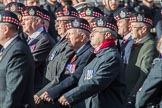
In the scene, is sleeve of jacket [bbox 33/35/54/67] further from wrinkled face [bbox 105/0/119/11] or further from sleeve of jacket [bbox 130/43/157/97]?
wrinkled face [bbox 105/0/119/11]

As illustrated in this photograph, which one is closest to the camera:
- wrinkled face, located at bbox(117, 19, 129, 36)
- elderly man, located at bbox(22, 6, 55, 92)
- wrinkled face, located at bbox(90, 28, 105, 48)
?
wrinkled face, located at bbox(90, 28, 105, 48)

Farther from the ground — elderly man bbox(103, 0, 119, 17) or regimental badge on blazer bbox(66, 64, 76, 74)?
regimental badge on blazer bbox(66, 64, 76, 74)

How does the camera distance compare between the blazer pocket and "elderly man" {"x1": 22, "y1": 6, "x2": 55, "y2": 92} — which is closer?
the blazer pocket

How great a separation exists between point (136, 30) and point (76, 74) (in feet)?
5.37

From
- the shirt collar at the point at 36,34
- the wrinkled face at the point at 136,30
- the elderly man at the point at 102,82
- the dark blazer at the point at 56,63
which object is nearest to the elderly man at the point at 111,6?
the wrinkled face at the point at 136,30

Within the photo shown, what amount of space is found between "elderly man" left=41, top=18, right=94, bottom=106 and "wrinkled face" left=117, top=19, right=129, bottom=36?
1392 mm

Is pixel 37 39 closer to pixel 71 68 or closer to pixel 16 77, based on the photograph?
pixel 71 68

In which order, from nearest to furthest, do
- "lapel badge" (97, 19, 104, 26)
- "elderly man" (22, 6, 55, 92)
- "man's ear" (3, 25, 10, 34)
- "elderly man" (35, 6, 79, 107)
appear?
"man's ear" (3, 25, 10, 34)
"lapel badge" (97, 19, 104, 26)
"elderly man" (35, 6, 79, 107)
"elderly man" (22, 6, 55, 92)

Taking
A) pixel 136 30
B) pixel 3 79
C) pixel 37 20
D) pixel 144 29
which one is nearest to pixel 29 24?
pixel 37 20

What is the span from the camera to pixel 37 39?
894 cm

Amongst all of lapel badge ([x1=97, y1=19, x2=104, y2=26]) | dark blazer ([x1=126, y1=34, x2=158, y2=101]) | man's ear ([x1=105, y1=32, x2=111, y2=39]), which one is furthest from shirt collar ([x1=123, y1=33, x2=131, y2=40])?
man's ear ([x1=105, y1=32, x2=111, y2=39])

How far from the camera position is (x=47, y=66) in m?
8.64

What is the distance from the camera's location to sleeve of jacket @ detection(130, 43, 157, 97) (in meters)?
8.65

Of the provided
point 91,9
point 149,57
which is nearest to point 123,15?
point 91,9
